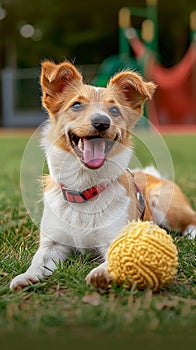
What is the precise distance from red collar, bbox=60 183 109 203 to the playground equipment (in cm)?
1048

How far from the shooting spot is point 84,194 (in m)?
3.01

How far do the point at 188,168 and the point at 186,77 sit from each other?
36.6 feet

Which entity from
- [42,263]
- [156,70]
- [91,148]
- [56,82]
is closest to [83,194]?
[91,148]

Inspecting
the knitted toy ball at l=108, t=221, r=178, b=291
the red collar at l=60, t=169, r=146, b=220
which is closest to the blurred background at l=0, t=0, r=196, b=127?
the red collar at l=60, t=169, r=146, b=220

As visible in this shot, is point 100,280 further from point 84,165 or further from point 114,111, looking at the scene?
point 114,111

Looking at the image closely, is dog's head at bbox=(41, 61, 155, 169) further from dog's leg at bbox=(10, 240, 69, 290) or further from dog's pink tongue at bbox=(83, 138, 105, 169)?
dog's leg at bbox=(10, 240, 69, 290)

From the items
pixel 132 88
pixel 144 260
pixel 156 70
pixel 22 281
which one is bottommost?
pixel 22 281

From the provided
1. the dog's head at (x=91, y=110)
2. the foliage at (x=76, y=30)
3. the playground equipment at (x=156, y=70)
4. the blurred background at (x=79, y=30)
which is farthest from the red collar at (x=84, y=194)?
the foliage at (x=76, y=30)

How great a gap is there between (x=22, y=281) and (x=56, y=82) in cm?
118

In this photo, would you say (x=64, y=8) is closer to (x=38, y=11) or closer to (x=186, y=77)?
(x=38, y=11)

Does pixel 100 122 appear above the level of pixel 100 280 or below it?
above

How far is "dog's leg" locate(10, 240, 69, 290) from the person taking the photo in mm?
2543

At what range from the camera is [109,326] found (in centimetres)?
201

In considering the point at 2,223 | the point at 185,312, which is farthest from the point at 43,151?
the point at 185,312
